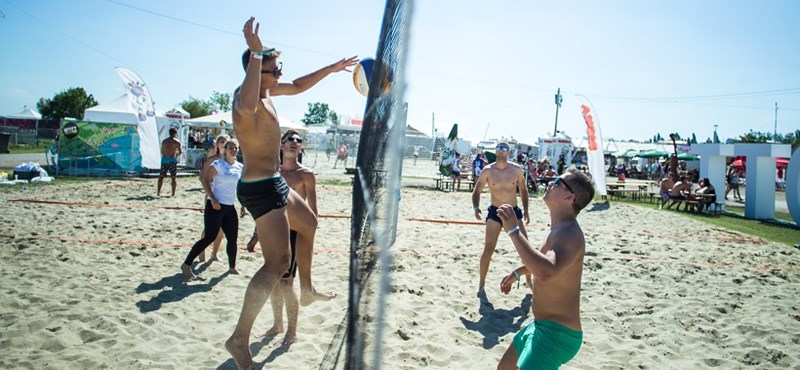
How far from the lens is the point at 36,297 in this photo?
4.07 m

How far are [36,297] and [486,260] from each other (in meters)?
4.28

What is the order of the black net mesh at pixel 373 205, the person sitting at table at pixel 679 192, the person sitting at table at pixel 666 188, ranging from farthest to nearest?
the person sitting at table at pixel 666 188
the person sitting at table at pixel 679 192
the black net mesh at pixel 373 205

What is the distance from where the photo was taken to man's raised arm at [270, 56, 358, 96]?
11.1ft

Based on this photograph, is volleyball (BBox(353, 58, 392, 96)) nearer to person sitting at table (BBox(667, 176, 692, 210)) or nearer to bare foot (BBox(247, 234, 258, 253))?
bare foot (BBox(247, 234, 258, 253))

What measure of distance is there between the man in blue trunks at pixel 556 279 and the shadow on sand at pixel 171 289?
3.24m

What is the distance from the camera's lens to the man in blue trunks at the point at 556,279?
87.4 inches

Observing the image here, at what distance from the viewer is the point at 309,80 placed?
348cm

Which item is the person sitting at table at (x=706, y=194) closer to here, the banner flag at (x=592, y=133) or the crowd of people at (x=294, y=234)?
the banner flag at (x=592, y=133)

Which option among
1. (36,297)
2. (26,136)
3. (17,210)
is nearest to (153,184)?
(17,210)

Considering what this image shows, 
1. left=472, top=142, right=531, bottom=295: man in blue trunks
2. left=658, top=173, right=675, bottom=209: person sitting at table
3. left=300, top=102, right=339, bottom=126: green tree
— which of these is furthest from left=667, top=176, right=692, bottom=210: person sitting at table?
left=300, top=102, right=339, bottom=126: green tree

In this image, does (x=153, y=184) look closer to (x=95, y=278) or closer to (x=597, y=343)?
(x=95, y=278)

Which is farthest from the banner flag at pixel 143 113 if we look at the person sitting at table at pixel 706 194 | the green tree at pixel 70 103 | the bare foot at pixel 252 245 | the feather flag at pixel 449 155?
the green tree at pixel 70 103

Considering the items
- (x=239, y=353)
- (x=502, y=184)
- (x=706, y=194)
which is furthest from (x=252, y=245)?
(x=706, y=194)

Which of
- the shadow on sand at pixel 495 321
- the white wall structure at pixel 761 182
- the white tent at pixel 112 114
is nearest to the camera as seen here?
the shadow on sand at pixel 495 321
